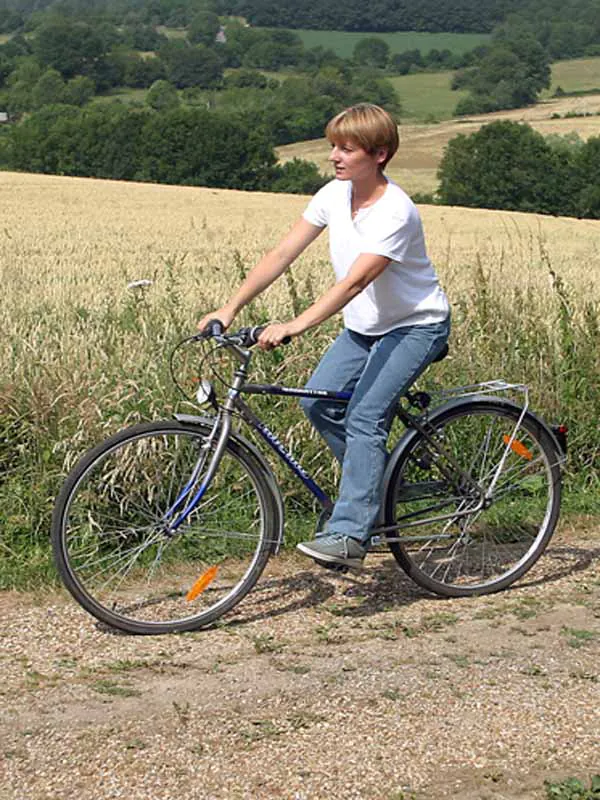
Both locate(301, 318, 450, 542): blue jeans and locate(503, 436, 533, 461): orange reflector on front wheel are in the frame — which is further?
locate(503, 436, 533, 461): orange reflector on front wheel

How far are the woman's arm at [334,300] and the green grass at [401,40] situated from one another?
164908 mm

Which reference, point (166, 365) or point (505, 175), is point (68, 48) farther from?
point (166, 365)

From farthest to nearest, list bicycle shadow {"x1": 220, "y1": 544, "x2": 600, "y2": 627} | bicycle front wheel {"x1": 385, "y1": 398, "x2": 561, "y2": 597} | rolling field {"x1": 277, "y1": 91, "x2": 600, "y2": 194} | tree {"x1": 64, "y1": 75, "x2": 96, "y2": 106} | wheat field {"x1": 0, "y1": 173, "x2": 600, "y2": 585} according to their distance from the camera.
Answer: tree {"x1": 64, "y1": 75, "x2": 96, "y2": 106}, rolling field {"x1": 277, "y1": 91, "x2": 600, "y2": 194}, wheat field {"x1": 0, "y1": 173, "x2": 600, "y2": 585}, bicycle front wheel {"x1": 385, "y1": 398, "x2": 561, "y2": 597}, bicycle shadow {"x1": 220, "y1": 544, "x2": 600, "y2": 627}

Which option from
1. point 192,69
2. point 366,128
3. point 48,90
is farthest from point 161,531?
point 192,69

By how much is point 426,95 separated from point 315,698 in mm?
133990

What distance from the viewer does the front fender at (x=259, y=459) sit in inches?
198

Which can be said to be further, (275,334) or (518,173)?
(518,173)

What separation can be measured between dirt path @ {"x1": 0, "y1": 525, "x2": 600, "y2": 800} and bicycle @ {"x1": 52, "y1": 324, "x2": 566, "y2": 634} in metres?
0.15

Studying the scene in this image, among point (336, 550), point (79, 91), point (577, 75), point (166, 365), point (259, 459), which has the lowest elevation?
point (79, 91)

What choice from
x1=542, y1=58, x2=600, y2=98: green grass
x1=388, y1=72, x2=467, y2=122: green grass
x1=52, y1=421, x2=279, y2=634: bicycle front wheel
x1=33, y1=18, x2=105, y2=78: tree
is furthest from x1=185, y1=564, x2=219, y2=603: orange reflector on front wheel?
x1=542, y1=58, x2=600, y2=98: green grass

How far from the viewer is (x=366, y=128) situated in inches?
189

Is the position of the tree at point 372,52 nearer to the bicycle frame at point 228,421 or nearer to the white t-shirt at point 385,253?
the white t-shirt at point 385,253

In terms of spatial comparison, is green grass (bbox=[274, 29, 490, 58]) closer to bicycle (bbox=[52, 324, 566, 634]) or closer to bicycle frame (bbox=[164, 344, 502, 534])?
bicycle (bbox=[52, 324, 566, 634])

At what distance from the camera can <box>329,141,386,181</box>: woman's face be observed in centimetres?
484
